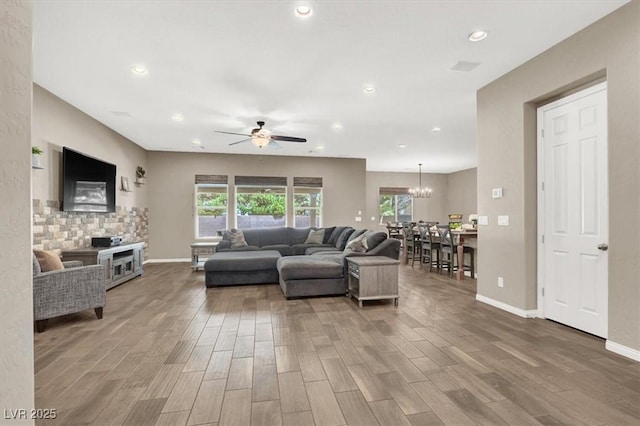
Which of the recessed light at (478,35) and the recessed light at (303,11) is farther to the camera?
the recessed light at (478,35)

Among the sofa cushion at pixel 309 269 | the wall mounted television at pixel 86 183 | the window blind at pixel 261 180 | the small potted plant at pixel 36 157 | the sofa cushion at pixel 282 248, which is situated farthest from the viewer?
the window blind at pixel 261 180

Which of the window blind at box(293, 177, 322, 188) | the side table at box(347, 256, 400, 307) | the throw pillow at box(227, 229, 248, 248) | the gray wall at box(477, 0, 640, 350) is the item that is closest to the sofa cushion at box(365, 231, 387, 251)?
the side table at box(347, 256, 400, 307)

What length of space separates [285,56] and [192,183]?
5.82 m

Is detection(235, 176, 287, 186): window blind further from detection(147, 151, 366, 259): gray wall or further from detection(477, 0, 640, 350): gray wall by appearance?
detection(477, 0, 640, 350): gray wall

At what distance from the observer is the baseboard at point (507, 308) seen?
138 inches

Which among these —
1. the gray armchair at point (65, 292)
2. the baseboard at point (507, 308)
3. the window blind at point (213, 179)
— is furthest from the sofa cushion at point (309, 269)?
the window blind at point (213, 179)

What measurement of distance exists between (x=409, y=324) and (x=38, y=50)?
4.83m

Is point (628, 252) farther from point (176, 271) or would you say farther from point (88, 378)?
point (176, 271)

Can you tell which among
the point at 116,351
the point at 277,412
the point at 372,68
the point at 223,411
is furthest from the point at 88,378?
the point at 372,68

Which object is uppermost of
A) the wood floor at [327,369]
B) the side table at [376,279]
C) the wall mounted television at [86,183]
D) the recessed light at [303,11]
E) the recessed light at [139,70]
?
the recessed light at [303,11]

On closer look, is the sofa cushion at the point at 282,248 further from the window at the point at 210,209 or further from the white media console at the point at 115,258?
the white media console at the point at 115,258

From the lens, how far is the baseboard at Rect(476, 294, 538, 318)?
138 inches

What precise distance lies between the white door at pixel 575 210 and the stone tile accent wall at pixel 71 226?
20.5 feet

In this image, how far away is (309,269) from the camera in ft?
14.3
